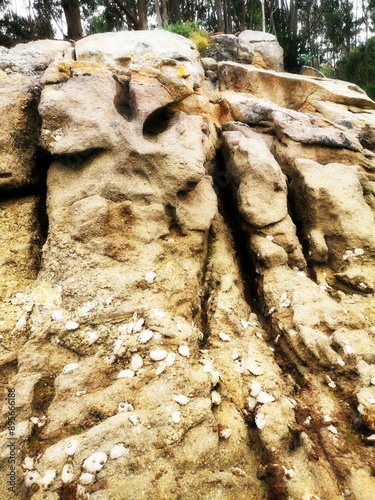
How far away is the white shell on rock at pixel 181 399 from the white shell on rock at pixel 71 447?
0.82m

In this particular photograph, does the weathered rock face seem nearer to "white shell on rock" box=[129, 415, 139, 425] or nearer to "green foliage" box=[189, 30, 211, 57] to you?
"white shell on rock" box=[129, 415, 139, 425]

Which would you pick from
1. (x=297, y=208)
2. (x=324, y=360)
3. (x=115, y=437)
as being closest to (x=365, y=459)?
(x=324, y=360)

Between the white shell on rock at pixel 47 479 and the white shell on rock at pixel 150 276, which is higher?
the white shell on rock at pixel 150 276

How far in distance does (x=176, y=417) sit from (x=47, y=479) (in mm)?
997

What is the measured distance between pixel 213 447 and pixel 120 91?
16.0 feet

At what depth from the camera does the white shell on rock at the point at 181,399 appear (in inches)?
99.8

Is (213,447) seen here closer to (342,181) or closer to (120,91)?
(342,181)

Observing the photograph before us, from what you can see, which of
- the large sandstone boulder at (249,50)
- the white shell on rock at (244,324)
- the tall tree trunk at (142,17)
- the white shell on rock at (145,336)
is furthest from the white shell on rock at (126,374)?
the tall tree trunk at (142,17)

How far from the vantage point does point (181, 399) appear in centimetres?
256

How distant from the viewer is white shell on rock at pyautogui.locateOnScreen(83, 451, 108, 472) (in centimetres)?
214

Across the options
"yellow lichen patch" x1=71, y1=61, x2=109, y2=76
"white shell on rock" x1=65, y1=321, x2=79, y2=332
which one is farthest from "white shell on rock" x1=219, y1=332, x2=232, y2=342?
"yellow lichen patch" x1=71, y1=61, x2=109, y2=76

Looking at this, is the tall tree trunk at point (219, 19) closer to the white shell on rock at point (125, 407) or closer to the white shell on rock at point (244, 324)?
the white shell on rock at point (244, 324)

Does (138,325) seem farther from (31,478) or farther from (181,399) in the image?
(31,478)

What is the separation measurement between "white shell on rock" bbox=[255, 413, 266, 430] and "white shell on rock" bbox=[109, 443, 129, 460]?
1.15 metres
